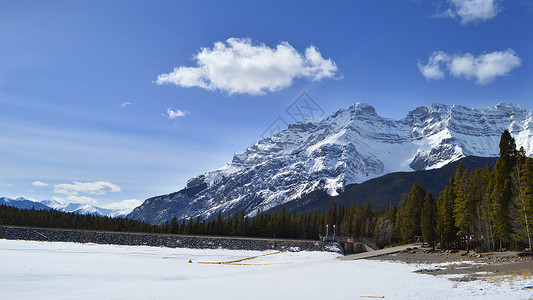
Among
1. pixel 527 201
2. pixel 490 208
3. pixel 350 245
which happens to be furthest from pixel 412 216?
pixel 527 201

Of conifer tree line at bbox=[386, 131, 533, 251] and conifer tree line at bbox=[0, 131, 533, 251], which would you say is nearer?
conifer tree line at bbox=[386, 131, 533, 251]

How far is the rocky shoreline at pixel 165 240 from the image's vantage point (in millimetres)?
71062

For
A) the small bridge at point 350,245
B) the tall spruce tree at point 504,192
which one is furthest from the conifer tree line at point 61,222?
the tall spruce tree at point 504,192

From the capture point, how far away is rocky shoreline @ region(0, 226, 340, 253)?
71062mm

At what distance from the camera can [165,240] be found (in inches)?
3007

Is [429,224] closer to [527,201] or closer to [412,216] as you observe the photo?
[412,216]

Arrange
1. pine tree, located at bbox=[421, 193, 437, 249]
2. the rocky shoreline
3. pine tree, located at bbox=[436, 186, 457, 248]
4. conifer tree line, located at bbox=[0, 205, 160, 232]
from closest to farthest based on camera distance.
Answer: pine tree, located at bbox=[436, 186, 457, 248], pine tree, located at bbox=[421, 193, 437, 249], the rocky shoreline, conifer tree line, located at bbox=[0, 205, 160, 232]

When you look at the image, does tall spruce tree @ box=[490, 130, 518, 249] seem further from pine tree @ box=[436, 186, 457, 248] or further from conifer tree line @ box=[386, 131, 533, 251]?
pine tree @ box=[436, 186, 457, 248]

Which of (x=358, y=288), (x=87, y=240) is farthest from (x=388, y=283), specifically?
(x=87, y=240)

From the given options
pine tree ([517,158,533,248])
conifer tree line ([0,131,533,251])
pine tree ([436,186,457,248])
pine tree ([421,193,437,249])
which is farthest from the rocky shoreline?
pine tree ([517,158,533,248])

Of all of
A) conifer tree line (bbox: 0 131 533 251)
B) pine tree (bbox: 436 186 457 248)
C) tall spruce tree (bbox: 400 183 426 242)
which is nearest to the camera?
conifer tree line (bbox: 0 131 533 251)

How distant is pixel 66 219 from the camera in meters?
124

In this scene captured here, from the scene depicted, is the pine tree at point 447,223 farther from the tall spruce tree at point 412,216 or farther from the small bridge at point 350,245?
the small bridge at point 350,245

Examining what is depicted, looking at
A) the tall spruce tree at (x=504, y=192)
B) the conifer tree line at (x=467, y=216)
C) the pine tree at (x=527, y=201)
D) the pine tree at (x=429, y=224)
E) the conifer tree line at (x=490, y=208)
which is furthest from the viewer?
the pine tree at (x=429, y=224)
